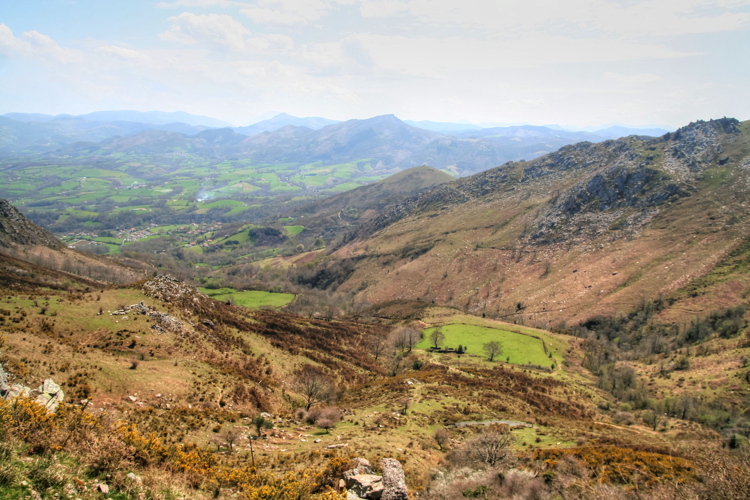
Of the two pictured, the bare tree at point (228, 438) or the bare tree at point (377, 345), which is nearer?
the bare tree at point (228, 438)

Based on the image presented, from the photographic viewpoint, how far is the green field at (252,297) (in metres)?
111

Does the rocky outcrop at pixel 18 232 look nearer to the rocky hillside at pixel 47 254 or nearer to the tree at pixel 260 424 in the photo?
the rocky hillside at pixel 47 254

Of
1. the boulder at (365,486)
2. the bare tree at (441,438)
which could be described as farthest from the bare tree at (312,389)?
the boulder at (365,486)

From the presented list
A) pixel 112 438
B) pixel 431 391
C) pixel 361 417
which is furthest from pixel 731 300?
pixel 112 438

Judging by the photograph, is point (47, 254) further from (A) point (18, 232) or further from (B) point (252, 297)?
(B) point (252, 297)

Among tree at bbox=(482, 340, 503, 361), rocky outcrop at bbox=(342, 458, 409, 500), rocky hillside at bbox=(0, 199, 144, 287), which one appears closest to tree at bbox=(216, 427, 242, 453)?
rocky outcrop at bbox=(342, 458, 409, 500)

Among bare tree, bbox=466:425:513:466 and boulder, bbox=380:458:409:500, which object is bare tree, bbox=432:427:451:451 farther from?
boulder, bbox=380:458:409:500

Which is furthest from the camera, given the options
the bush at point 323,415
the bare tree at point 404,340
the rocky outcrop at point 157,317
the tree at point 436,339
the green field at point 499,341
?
the tree at point 436,339

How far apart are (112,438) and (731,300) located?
391ft

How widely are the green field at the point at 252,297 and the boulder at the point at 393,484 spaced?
9977cm

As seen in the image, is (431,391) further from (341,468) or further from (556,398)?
(341,468)

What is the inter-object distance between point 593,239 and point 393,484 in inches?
5635

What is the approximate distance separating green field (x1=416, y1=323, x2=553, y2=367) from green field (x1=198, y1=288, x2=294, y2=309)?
2226 inches

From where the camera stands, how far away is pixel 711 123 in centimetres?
15950
